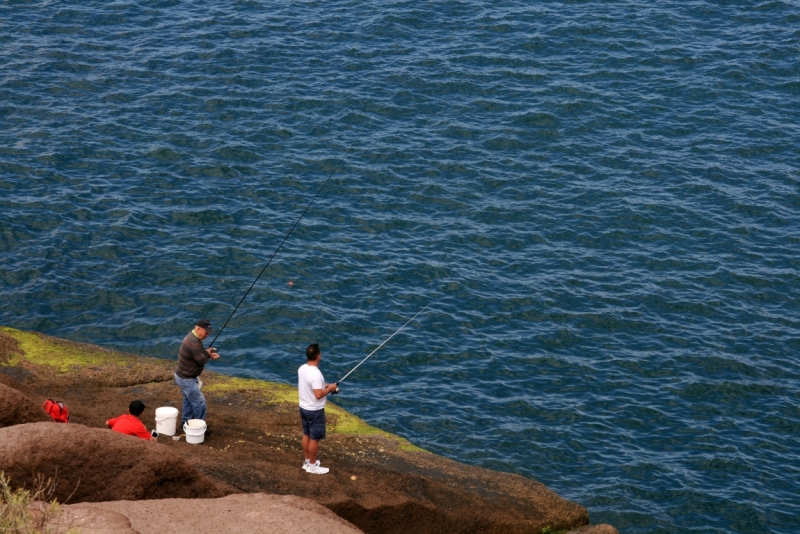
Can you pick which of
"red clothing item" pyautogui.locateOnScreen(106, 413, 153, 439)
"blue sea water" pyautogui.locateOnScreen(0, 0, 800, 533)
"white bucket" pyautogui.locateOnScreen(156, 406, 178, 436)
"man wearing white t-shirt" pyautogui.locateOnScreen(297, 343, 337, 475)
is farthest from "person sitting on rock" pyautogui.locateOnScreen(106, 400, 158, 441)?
"blue sea water" pyautogui.locateOnScreen(0, 0, 800, 533)

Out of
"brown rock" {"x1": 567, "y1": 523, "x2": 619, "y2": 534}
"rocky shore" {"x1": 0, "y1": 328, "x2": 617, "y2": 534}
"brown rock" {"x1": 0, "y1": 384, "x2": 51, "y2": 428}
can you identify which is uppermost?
"brown rock" {"x1": 0, "y1": 384, "x2": 51, "y2": 428}

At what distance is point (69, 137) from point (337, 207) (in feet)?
32.0

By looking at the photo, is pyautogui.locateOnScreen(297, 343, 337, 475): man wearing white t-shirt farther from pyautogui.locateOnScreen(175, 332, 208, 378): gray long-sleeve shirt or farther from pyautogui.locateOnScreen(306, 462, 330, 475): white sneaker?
pyautogui.locateOnScreen(175, 332, 208, 378): gray long-sleeve shirt

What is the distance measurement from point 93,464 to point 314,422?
4412 mm

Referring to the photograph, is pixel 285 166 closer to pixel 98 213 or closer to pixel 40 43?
pixel 98 213

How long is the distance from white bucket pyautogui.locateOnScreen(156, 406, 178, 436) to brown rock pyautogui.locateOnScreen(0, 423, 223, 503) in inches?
151

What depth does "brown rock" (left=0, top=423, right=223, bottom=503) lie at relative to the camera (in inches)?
450

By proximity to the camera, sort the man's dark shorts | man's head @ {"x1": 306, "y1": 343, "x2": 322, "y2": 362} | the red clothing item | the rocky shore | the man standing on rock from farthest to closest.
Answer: the man standing on rock
the man's dark shorts
man's head @ {"x1": 306, "y1": 343, "x2": 322, "y2": 362}
the red clothing item
the rocky shore

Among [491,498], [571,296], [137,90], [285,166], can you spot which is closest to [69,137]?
[137,90]

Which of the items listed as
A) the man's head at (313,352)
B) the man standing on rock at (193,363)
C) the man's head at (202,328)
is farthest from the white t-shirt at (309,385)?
the man's head at (202,328)

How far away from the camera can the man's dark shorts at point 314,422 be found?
51.3ft

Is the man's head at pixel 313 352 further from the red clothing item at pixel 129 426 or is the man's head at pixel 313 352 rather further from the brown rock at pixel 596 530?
the brown rock at pixel 596 530

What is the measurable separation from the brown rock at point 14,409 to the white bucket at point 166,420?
3088 mm

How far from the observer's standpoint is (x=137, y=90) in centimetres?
3484
